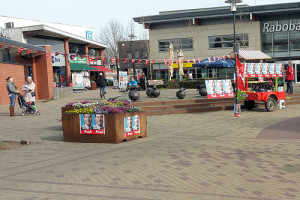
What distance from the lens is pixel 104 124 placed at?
30.6ft

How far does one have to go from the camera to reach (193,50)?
45.3 metres

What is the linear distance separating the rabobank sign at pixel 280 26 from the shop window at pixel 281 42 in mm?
557

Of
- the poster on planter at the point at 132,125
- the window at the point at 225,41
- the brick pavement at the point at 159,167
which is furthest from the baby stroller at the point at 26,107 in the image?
the window at the point at 225,41

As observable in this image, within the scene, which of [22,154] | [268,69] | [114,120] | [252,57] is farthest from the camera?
[252,57]

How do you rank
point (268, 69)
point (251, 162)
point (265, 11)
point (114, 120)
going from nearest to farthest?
point (251, 162) → point (114, 120) → point (268, 69) → point (265, 11)

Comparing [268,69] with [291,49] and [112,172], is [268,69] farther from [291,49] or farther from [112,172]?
[291,49]

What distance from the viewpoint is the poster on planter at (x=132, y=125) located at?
9477 millimetres

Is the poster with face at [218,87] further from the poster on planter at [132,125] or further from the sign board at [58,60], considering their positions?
the sign board at [58,60]

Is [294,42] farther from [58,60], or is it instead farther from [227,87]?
[227,87]

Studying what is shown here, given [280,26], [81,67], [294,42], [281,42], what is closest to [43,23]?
[81,67]

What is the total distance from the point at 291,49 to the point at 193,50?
1098cm

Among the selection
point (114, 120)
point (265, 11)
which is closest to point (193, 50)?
point (265, 11)

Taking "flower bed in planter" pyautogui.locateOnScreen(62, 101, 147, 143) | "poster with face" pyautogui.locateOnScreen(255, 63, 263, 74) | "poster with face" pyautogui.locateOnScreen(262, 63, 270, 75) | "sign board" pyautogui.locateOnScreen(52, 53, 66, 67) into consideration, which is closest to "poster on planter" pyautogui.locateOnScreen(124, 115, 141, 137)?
"flower bed in planter" pyautogui.locateOnScreen(62, 101, 147, 143)

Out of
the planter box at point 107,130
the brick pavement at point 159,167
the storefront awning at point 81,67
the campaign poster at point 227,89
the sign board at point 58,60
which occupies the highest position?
the sign board at point 58,60
